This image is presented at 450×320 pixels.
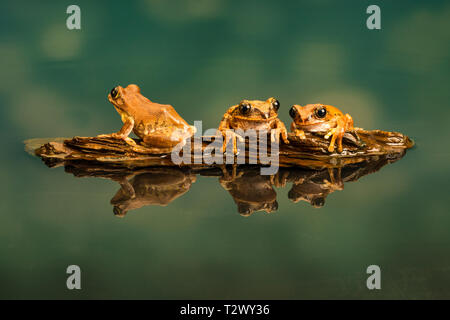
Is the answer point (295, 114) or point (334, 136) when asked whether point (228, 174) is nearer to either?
point (295, 114)

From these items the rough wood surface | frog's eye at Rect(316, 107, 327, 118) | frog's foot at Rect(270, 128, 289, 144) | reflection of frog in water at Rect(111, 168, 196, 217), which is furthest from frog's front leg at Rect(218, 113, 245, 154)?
frog's eye at Rect(316, 107, 327, 118)

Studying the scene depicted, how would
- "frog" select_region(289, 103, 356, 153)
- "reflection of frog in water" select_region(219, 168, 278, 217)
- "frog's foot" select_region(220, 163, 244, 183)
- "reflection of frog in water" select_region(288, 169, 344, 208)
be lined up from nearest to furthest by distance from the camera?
"reflection of frog in water" select_region(219, 168, 278, 217), "reflection of frog in water" select_region(288, 169, 344, 208), "frog's foot" select_region(220, 163, 244, 183), "frog" select_region(289, 103, 356, 153)

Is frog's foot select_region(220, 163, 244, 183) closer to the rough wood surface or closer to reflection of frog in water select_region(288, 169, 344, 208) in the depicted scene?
the rough wood surface

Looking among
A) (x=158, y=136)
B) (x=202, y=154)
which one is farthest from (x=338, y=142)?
(x=158, y=136)

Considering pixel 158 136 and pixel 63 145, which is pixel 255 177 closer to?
pixel 158 136

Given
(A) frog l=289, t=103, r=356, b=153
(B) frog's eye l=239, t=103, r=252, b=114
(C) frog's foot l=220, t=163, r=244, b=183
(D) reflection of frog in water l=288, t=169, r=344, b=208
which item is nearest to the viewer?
(D) reflection of frog in water l=288, t=169, r=344, b=208

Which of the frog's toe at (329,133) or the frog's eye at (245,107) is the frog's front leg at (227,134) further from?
the frog's toe at (329,133)
